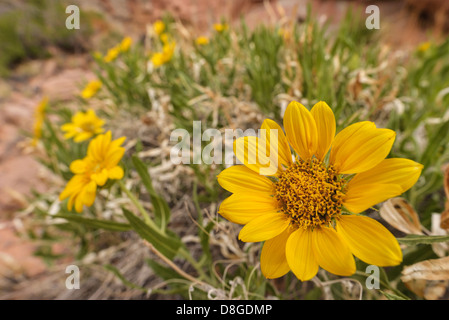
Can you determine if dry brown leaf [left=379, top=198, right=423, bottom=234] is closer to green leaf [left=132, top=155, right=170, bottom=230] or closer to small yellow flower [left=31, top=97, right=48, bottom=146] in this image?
green leaf [left=132, top=155, right=170, bottom=230]

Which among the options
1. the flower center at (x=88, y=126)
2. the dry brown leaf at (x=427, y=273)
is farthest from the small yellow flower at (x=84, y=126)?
the dry brown leaf at (x=427, y=273)

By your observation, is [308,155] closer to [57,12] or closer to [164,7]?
[164,7]

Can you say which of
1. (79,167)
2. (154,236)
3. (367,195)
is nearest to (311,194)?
(367,195)

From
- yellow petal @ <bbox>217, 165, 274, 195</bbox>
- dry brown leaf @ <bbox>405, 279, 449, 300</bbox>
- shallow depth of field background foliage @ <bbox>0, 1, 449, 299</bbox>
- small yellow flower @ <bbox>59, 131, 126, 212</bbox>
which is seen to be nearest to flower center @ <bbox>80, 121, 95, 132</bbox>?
shallow depth of field background foliage @ <bbox>0, 1, 449, 299</bbox>

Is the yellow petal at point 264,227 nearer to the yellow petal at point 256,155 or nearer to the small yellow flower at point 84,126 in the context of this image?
the yellow petal at point 256,155

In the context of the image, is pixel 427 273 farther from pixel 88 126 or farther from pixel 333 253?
pixel 88 126

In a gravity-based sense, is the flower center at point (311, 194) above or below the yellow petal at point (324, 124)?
below

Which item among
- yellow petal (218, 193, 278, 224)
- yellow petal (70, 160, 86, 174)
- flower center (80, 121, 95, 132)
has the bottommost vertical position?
yellow petal (218, 193, 278, 224)
